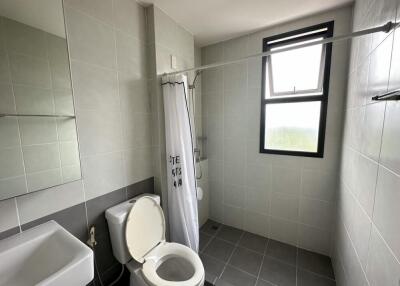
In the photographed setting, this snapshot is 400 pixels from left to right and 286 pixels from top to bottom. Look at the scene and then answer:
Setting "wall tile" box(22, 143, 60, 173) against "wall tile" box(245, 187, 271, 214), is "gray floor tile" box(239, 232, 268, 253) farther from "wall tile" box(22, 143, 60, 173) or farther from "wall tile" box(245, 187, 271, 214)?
"wall tile" box(22, 143, 60, 173)

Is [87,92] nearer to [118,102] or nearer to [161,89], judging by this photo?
[118,102]

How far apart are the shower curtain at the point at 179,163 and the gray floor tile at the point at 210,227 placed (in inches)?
21.2

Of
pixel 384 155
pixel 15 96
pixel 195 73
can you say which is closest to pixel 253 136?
pixel 195 73

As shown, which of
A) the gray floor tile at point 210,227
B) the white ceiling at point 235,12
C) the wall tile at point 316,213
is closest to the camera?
the white ceiling at point 235,12

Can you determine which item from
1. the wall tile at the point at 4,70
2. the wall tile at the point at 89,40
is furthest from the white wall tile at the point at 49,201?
the wall tile at the point at 89,40

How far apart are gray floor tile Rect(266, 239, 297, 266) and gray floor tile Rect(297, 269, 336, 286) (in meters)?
0.13

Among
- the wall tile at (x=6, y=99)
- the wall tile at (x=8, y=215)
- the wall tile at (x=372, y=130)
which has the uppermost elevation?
the wall tile at (x=6, y=99)

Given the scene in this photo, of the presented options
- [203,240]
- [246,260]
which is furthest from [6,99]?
[246,260]

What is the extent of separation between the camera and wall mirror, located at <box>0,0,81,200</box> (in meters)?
0.90

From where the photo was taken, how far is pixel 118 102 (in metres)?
1.37

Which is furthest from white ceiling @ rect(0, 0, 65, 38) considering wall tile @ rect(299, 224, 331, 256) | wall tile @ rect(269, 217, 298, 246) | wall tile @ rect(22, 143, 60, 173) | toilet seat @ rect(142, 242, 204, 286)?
wall tile @ rect(299, 224, 331, 256)

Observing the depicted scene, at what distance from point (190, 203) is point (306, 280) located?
1.26m

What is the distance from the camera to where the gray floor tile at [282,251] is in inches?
72.9

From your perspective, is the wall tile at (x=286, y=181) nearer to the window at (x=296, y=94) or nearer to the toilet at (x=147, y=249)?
the window at (x=296, y=94)
